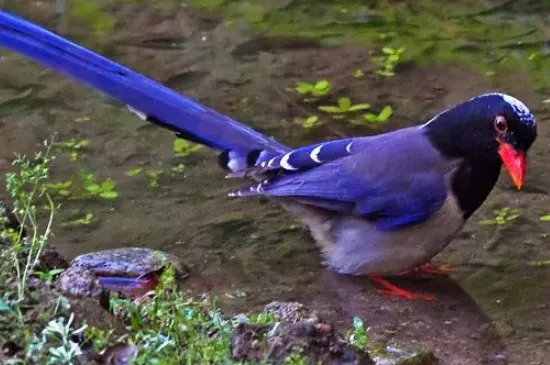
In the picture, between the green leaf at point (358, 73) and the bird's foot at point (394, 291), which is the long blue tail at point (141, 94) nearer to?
the bird's foot at point (394, 291)

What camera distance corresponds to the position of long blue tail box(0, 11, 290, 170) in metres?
4.39

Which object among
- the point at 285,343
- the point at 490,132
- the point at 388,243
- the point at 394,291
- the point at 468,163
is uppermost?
the point at 285,343

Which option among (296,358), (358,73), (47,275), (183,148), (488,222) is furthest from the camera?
(358,73)

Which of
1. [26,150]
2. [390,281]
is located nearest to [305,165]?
[390,281]

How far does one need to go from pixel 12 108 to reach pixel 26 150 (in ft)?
1.77

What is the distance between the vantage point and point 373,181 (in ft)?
14.5

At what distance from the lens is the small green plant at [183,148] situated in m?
5.47

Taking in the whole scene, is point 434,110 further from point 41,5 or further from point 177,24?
point 41,5

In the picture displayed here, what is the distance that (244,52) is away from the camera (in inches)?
261

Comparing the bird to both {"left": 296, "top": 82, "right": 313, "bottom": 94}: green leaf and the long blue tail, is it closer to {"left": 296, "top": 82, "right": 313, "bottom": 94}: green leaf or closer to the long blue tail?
the long blue tail

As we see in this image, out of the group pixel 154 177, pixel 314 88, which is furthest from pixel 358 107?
pixel 154 177

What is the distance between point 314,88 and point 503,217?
5.67 feet

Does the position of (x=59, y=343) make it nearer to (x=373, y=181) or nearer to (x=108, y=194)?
(x=373, y=181)

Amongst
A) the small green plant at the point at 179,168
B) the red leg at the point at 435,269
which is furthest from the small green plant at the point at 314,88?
the red leg at the point at 435,269
